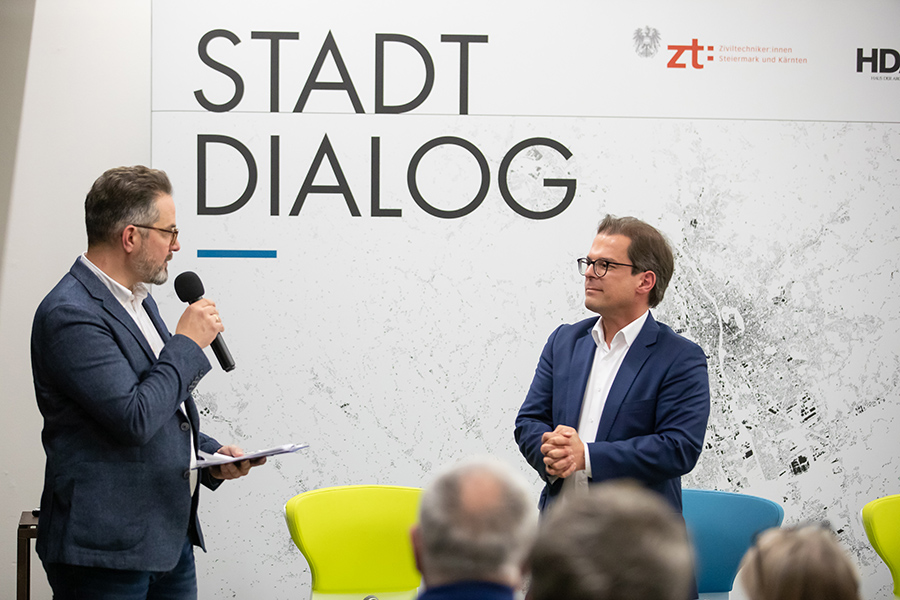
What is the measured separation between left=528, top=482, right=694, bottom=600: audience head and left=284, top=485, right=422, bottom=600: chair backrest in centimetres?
201

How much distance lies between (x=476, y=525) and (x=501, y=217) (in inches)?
109

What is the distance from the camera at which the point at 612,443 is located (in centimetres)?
230

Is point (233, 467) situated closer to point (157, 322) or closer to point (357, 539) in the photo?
point (157, 322)

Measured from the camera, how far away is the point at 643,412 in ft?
7.85

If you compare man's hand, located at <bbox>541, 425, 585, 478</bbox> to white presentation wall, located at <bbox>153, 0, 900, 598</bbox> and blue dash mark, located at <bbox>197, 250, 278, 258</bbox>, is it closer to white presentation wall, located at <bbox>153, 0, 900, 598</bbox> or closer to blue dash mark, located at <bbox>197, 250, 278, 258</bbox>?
white presentation wall, located at <bbox>153, 0, 900, 598</bbox>

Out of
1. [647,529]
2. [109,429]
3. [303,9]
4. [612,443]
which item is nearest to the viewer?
[647,529]

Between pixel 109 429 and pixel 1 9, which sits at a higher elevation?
pixel 1 9

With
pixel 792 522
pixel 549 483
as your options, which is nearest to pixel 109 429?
pixel 549 483

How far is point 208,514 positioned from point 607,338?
212cm

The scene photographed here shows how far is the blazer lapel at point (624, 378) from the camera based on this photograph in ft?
7.86

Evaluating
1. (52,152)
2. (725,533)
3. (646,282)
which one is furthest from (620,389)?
(52,152)

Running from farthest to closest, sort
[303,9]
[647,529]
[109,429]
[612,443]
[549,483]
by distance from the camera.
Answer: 1. [303,9]
2. [549,483]
3. [612,443]
4. [109,429]
5. [647,529]

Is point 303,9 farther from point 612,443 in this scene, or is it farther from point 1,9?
point 612,443

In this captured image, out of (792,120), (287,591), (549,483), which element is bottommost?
(287,591)
